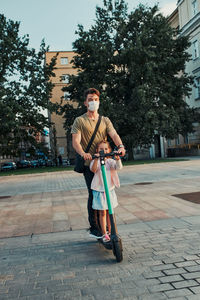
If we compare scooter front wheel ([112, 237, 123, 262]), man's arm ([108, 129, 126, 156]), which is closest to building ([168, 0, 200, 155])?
man's arm ([108, 129, 126, 156])

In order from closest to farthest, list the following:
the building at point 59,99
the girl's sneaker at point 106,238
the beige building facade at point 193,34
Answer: the girl's sneaker at point 106,238 → the beige building facade at point 193,34 → the building at point 59,99

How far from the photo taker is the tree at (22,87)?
2716 centimetres

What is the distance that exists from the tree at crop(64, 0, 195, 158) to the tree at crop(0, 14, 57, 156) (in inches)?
116

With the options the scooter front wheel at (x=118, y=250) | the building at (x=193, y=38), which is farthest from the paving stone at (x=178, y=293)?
the building at (x=193, y=38)

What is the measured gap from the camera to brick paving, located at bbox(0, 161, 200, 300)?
8.66 ft

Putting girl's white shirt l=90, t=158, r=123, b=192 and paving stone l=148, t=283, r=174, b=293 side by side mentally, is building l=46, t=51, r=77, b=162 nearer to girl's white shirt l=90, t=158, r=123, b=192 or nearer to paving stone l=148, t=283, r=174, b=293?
girl's white shirt l=90, t=158, r=123, b=192

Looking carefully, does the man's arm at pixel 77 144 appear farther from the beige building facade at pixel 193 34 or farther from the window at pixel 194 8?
the window at pixel 194 8

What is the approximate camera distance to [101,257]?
3.54 meters

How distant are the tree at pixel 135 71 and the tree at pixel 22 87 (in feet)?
9.69

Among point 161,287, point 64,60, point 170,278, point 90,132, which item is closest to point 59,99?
point 64,60

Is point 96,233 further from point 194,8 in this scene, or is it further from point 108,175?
point 194,8

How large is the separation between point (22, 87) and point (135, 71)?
34.8 feet

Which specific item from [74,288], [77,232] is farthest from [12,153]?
[74,288]

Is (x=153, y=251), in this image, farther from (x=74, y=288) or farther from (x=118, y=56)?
(x=118, y=56)
